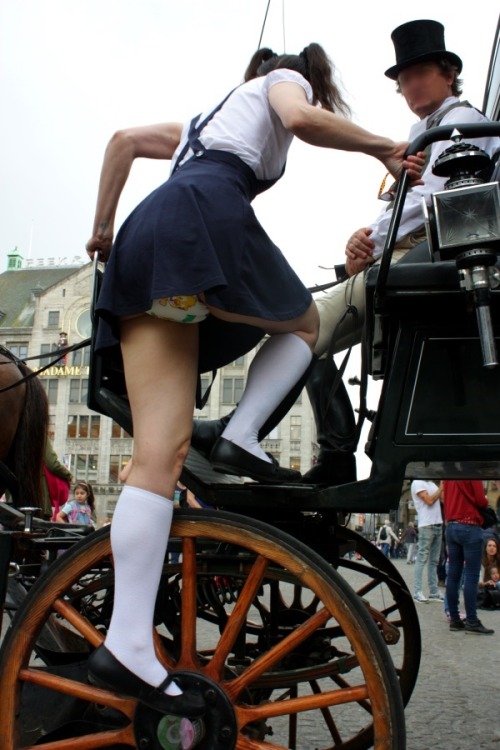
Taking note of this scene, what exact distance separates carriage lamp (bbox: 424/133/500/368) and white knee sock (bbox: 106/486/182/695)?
35.9 inches

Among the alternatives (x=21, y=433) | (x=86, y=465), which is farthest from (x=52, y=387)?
(x=21, y=433)

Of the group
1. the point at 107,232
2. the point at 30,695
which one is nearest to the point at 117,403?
the point at 107,232

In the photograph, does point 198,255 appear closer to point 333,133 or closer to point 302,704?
point 333,133

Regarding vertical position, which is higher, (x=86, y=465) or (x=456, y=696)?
(x=86, y=465)

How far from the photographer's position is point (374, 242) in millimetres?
2699

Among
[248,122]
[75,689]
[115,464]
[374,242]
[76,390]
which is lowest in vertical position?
[75,689]

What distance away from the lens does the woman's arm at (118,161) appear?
2582 mm

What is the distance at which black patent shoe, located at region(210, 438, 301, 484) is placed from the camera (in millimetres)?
2230

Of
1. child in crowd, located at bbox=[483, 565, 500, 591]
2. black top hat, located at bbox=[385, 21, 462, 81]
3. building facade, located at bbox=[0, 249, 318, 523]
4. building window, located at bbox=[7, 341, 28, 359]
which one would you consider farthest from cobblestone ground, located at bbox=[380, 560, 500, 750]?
building window, located at bbox=[7, 341, 28, 359]

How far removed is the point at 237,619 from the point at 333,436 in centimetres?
80

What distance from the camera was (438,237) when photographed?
201cm

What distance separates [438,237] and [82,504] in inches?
356

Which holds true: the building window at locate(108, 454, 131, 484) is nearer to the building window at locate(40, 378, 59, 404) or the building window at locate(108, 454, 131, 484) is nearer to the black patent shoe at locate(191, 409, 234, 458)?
the building window at locate(40, 378, 59, 404)

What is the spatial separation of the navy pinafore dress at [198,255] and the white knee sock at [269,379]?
131mm
